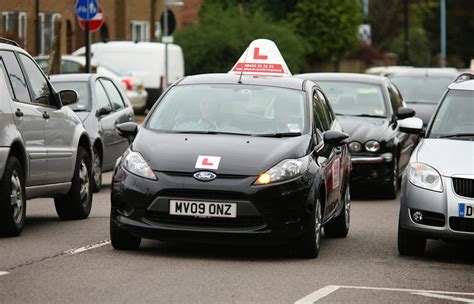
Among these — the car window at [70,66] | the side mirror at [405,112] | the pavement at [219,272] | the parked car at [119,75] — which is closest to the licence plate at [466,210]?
the pavement at [219,272]

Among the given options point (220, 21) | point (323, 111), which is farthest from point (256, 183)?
point (220, 21)

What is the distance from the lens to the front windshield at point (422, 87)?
27.6 meters

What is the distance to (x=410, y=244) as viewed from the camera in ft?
40.9

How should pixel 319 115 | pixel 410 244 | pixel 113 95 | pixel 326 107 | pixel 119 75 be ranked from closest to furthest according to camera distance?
pixel 410 244 < pixel 319 115 < pixel 326 107 < pixel 113 95 < pixel 119 75

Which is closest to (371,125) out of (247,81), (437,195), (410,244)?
(247,81)

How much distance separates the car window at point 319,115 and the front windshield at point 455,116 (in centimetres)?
96

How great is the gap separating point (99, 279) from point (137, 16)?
177 ft

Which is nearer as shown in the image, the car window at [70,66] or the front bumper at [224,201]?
the front bumper at [224,201]

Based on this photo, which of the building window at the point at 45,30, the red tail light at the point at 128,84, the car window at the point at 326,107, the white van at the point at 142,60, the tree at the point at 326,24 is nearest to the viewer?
the car window at the point at 326,107

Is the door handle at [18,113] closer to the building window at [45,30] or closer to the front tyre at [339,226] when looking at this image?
the front tyre at [339,226]

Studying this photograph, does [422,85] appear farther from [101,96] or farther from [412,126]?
[412,126]

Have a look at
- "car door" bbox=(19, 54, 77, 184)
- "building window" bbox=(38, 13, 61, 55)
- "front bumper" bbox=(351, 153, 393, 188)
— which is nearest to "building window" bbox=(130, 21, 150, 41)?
"building window" bbox=(38, 13, 61, 55)

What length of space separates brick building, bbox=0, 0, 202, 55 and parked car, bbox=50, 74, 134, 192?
813 centimetres

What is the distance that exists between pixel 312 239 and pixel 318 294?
2085mm
